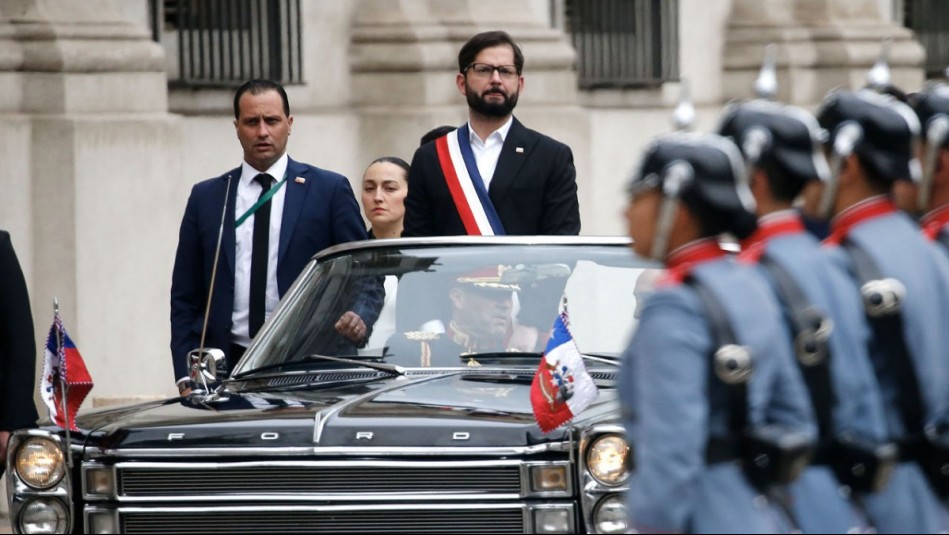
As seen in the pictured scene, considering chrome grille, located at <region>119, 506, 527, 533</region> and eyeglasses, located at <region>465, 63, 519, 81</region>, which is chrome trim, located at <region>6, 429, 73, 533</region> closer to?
chrome grille, located at <region>119, 506, 527, 533</region>

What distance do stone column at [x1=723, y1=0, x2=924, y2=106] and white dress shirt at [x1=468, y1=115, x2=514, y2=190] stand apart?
1020 cm

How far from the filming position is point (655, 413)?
4676 mm

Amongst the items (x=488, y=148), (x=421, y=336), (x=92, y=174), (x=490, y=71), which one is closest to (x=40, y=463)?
(x=421, y=336)

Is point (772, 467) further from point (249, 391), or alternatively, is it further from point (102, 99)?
point (102, 99)

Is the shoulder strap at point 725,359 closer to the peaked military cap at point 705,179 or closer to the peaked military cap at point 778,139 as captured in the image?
the peaked military cap at point 705,179

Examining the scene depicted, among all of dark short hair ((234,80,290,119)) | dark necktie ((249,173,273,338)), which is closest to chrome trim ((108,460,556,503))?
dark necktie ((249,173,273,338))

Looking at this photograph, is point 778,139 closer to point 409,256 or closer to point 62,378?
point 409,256

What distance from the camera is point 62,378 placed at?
7422mm

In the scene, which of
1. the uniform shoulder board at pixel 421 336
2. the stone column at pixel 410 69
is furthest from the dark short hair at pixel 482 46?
the stone column at pixel 410 69

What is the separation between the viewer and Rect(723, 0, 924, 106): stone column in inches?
752

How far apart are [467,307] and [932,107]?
82.4 inches

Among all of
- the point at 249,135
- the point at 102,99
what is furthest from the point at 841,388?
the point at 102,99

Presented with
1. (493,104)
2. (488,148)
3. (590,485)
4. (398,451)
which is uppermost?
(493,104)

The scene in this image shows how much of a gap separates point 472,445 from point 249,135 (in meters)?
2.78
